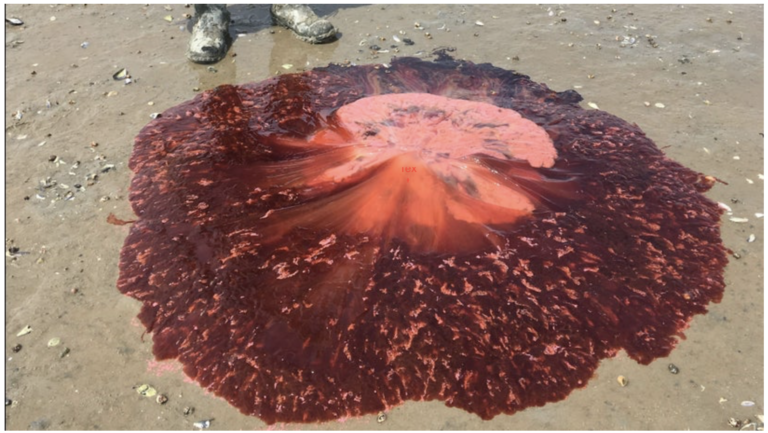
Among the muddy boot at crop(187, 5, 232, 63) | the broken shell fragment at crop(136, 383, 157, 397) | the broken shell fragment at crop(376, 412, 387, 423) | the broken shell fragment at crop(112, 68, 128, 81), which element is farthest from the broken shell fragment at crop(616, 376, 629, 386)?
the broken shell fragment at crop(112, 68, 128, 81)

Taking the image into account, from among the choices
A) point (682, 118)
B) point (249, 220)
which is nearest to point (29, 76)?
point (249, 220)

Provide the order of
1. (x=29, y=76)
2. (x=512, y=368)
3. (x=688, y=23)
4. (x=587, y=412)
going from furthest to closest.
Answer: (x=688, y=23), (x=29, y=76), (x=512, y=368), (x=587, y=412)

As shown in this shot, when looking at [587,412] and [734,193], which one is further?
[734,193]

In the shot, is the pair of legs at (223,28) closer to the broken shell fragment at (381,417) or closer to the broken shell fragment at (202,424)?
the broken shell fragment at (202,424)

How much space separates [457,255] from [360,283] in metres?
0.60

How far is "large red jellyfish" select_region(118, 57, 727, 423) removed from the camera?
270 centimetres

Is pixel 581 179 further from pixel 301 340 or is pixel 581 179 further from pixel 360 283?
pixel 301 340

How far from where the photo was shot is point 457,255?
3211 mm

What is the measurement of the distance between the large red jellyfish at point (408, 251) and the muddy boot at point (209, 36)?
963mm

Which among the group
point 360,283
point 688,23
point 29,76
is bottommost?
point 29,76

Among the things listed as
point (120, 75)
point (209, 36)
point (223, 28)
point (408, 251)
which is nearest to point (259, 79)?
point (209, 36)

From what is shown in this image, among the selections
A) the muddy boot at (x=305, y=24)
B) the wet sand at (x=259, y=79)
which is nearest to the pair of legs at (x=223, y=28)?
the muddy boot at (x=305, y=24)

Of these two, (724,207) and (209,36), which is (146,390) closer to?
(724,207)

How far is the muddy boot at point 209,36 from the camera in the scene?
17.5ft
